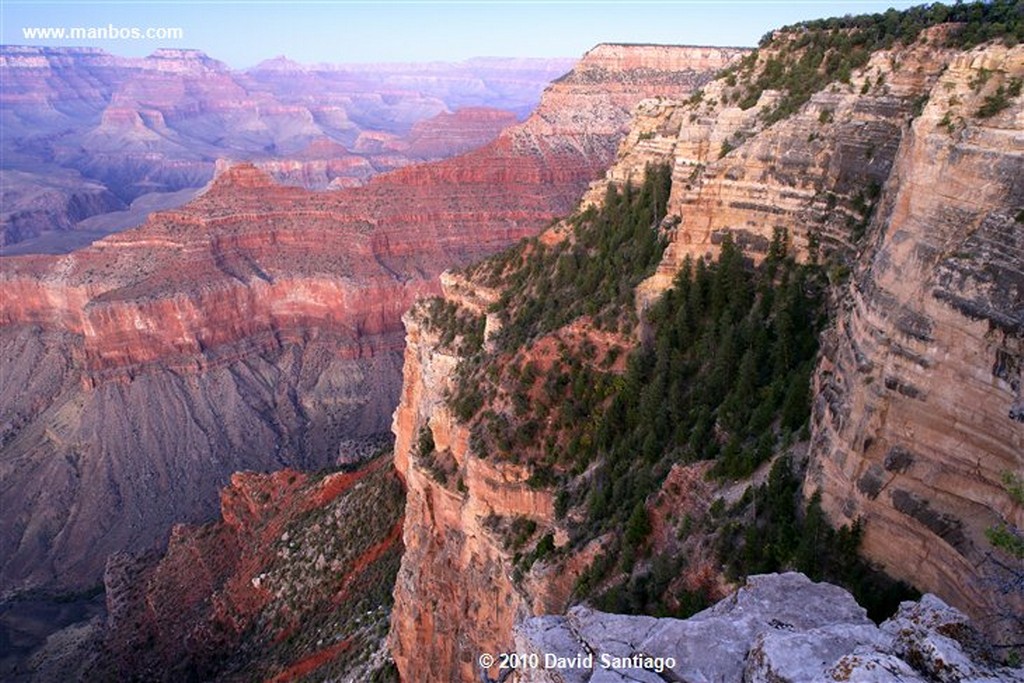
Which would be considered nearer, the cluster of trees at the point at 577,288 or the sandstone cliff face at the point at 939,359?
the sandstone cliff face at the point at 939,359

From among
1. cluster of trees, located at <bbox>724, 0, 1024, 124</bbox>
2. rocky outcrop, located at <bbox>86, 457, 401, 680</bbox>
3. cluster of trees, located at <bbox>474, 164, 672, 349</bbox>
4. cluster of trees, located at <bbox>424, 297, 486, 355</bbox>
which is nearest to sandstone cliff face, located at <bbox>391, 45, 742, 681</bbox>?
cluster of trees, located at <bbox>424, 297, 486, 355</bbox>

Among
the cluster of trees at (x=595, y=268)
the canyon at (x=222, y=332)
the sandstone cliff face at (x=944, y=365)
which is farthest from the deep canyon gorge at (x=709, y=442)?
the canyon at (x=222, y=332)

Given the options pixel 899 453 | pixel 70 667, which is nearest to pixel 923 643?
pixel 899 453

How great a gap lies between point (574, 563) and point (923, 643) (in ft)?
37.6

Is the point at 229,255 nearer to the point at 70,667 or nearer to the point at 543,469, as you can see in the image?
the point at 70,667

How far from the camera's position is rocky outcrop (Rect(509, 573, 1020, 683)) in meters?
8.48

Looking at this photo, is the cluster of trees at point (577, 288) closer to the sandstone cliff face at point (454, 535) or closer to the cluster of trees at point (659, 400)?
the cluster of trees at point (659, 400)

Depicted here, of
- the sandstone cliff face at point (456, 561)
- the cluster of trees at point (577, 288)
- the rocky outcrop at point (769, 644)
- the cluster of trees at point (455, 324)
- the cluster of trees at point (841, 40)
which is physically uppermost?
the cluster of trees at point (841, 40)

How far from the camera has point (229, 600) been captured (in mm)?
40969

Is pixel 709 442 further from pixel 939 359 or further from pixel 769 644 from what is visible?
pixel 769 644

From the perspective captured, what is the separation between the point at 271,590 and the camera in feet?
131

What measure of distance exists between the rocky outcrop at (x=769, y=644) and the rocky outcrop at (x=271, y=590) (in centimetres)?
2326

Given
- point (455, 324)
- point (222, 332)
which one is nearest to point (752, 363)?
point (455, 324)

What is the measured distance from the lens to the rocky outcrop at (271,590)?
117 feet
